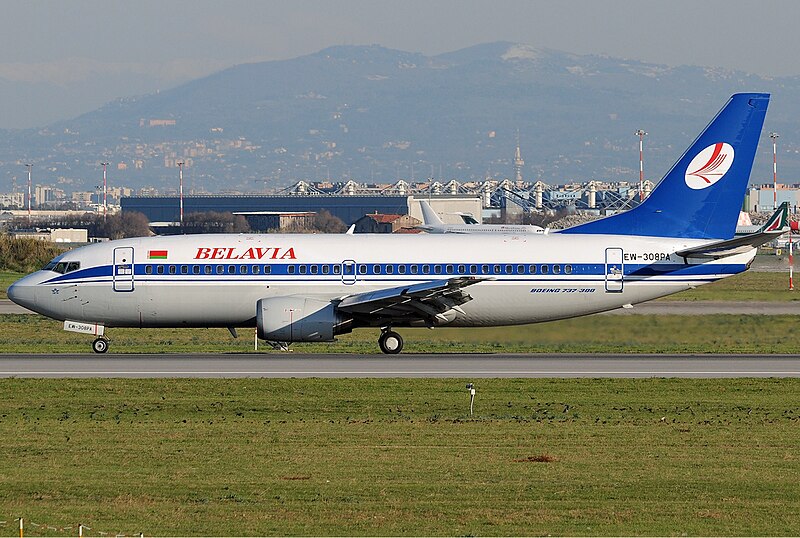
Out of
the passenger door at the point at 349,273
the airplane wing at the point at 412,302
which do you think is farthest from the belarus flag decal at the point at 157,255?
the airplane wing at the point at 412,302

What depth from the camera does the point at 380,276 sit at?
133 feet

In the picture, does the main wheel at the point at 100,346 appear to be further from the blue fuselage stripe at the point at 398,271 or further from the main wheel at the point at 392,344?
the main wheel at the point at 392,344

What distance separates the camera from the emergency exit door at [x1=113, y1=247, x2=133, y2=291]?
40844 mm

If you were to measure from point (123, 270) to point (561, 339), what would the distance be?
14255 mm

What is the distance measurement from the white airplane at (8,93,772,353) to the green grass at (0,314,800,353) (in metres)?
0.91

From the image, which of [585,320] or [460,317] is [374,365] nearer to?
[460,317]

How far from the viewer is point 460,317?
1612 inches

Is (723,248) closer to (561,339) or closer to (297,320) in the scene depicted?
(561,339)

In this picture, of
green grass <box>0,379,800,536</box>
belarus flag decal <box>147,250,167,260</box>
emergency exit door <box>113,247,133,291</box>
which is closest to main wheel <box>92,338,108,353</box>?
emergency exit door <box>113,247,133,291</box>

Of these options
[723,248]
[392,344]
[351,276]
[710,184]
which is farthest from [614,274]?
[351,276]

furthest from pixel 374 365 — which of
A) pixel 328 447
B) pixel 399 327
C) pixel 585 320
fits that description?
pixel 328 447

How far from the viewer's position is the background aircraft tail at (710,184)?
42.0m

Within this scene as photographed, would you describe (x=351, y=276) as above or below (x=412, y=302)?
above

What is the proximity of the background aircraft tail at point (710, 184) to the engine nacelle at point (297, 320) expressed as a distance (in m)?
9.61
